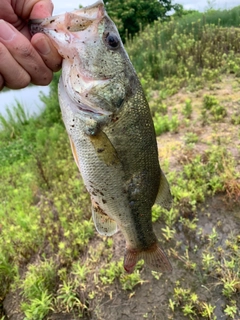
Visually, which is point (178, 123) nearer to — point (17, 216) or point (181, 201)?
point (181, 201)

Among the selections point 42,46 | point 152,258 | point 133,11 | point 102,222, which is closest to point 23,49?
point 42,46

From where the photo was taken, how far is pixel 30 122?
29.6ft

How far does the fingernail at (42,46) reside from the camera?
1565 mm

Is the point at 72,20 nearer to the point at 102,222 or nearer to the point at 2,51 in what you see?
the point at 2,51

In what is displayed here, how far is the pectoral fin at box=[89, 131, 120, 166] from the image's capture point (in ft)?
5.28

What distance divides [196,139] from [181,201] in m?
1.34

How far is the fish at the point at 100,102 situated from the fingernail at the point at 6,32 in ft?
0.38

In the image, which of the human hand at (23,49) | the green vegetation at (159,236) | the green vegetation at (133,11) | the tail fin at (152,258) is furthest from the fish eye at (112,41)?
the green vegetation at (133,11)

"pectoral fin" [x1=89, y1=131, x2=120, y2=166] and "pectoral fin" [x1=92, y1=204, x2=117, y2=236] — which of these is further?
"pectoral fin" [x1=92, y1=204, x2=117, y2=236]

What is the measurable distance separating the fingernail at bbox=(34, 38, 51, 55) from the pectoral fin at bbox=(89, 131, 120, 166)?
1.45ft

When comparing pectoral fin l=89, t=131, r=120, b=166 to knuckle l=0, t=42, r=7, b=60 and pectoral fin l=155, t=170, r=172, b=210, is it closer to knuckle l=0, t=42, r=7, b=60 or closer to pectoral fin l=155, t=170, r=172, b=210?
pectoral fin l=155, t=170, r=172, b=210

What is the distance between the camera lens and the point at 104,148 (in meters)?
1.63

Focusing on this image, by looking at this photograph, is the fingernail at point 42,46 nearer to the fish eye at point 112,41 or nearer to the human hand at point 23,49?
the human hand at point 23,49

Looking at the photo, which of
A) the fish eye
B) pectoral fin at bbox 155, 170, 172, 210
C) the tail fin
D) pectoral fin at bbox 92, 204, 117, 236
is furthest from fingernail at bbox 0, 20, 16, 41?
the tail fin
